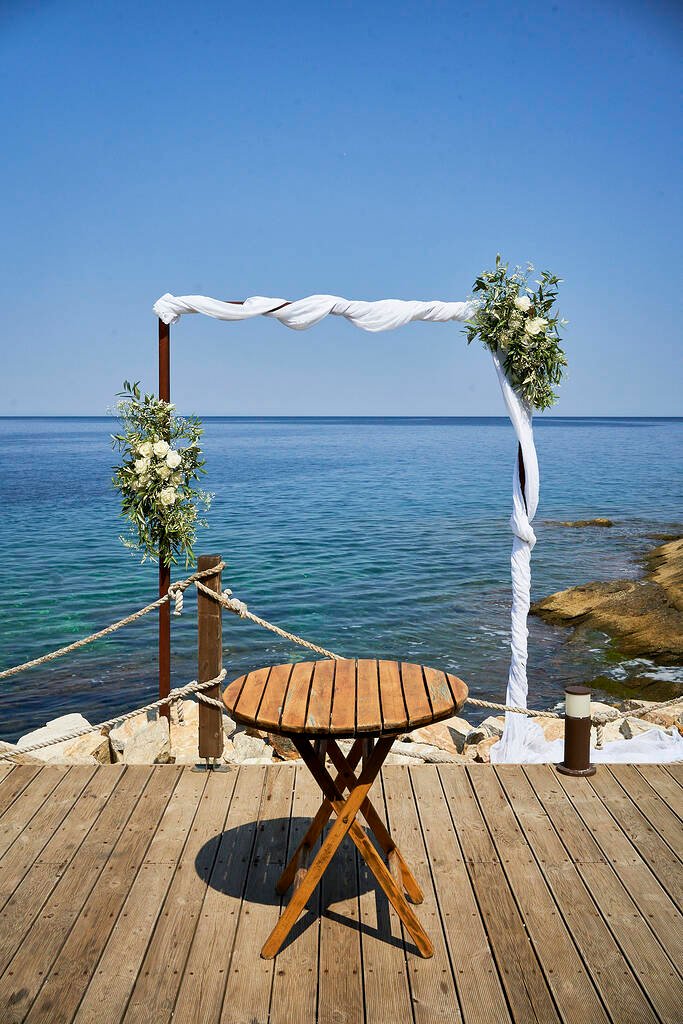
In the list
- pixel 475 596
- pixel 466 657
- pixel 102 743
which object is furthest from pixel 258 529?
pixel 102 743

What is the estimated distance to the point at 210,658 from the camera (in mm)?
4422

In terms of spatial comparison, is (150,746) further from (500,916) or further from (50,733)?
(500,916)

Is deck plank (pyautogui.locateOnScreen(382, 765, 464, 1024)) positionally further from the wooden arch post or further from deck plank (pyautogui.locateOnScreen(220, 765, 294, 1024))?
the wooden arch post

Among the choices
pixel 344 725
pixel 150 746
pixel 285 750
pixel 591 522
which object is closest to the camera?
pixel 344 725

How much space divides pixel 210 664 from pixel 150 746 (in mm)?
811

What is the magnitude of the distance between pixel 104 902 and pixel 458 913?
1390 millimetres

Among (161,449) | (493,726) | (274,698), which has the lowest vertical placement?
(493,726)

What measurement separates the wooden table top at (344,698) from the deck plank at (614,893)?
1.04 meters

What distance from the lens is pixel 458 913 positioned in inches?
120

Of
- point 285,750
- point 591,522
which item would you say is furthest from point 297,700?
point 591,522

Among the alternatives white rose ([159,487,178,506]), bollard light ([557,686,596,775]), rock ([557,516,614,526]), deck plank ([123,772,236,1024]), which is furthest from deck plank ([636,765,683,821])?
rock ([557,516,614,526])

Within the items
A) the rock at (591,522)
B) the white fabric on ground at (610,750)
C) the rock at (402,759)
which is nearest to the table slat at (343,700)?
the rock at (402,759)

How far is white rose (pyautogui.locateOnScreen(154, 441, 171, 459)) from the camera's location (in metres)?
4.84

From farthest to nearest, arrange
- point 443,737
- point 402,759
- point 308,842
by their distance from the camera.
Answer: point 443,737, point 402,759, point 308,842
